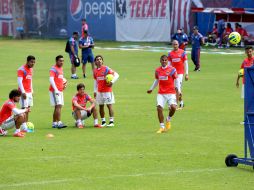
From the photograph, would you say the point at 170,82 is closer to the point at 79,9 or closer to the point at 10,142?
the point at 10,142

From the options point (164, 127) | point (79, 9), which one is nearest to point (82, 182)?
point (164, 127)

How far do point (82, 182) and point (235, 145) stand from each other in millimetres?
4907

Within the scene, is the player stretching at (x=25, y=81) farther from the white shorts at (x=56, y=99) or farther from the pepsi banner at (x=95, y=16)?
the pepsi banner at (x=95, y=16)

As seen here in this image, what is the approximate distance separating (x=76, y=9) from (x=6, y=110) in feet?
160

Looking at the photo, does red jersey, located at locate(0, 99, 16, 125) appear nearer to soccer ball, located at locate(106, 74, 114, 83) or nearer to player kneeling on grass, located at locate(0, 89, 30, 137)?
player kneeling on grass, located at locate(0, 89, 30, 137)

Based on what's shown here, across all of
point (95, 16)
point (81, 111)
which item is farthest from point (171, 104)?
point (95, 16)

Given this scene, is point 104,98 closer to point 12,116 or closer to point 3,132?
point 12,116

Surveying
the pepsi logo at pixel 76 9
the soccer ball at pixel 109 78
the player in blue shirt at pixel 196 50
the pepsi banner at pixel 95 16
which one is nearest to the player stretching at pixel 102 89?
the soccer ball at pixel 109 78

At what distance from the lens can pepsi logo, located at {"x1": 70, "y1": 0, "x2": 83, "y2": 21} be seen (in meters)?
66.8

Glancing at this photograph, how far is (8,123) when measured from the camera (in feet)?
61.8

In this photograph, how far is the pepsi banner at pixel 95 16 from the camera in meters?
64.0

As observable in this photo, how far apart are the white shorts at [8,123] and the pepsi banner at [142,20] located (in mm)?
40710

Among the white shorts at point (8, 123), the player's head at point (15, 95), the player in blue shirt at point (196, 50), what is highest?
the player's head at point (15, 95)

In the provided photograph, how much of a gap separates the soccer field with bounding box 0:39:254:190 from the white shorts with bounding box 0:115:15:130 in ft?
0.78
